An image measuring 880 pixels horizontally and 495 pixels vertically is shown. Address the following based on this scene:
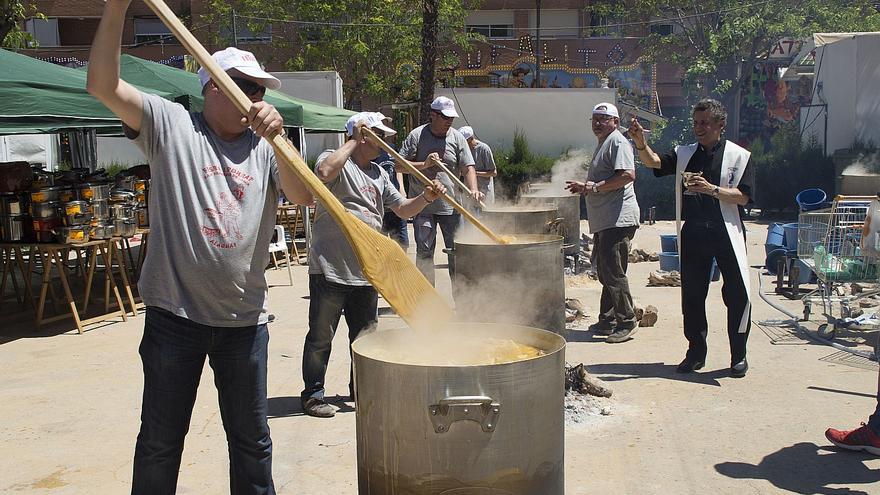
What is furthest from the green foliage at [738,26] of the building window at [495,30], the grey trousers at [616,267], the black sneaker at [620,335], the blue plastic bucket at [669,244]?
the black sneaker at [620,335]

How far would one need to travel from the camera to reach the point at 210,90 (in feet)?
9.93

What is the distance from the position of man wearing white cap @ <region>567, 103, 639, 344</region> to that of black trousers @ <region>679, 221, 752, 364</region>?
3.33 feet

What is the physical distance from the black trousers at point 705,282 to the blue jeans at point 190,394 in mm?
3806

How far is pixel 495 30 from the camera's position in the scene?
41125mm

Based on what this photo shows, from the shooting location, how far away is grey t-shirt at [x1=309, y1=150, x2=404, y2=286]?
5047 mm

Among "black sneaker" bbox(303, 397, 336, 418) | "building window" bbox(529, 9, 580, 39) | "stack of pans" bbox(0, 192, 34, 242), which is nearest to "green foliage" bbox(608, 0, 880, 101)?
"building window" bbox(529, 9, 580, 39)

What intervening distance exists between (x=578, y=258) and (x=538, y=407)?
829cm

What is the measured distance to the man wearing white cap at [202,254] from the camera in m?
2.92

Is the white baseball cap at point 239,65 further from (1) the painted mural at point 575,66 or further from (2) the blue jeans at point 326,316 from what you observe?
(1) the painted mural at point 575,66

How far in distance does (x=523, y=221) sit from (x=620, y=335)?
4.18 feet

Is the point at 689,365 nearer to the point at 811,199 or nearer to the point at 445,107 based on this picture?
the point at 445,107

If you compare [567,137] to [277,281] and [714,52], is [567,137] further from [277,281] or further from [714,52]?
[277,281]

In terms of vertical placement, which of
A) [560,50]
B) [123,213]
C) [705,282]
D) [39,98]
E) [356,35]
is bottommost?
[705,282]

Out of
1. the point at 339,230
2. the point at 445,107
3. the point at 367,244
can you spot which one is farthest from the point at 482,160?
the point at 367,244
